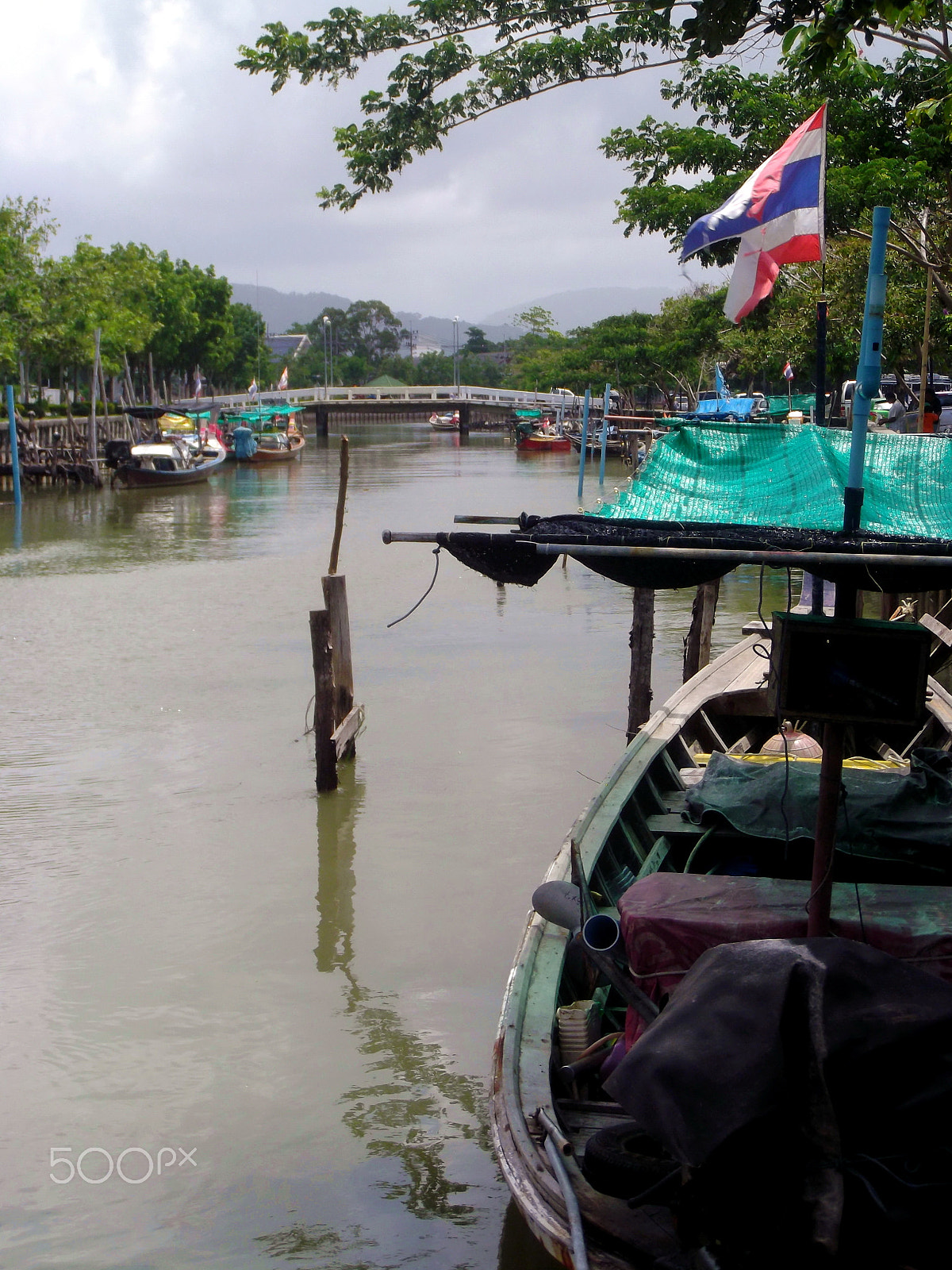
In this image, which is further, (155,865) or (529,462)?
(529,462)

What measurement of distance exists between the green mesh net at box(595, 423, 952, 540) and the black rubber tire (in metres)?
2.26

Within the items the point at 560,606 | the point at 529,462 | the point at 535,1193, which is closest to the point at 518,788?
the point at 535,1193

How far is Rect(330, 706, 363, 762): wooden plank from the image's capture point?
31.7ft

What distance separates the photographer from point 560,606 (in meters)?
17.8

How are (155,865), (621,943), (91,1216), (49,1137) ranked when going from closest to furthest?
(621,943) < (91,1216) < (49,1137) < (155,865)

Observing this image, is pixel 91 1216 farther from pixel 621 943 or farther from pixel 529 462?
pixel 529 462

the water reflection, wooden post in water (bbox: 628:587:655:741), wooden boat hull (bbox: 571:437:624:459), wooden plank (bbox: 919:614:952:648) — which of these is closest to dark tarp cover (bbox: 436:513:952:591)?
the water reflection

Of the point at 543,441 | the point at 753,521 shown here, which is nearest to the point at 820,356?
the point at 753,521

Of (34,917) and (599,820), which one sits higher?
(599,820)

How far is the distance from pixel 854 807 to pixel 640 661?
484 centimetres

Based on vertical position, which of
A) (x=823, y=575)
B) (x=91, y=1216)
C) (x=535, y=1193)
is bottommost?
(x=91, y=1216)

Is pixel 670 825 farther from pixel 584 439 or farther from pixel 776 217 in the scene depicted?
pixel 584 439

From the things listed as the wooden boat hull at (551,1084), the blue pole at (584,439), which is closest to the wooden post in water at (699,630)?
the wooden boat hull at (551,1084)

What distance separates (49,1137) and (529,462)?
49.4m
